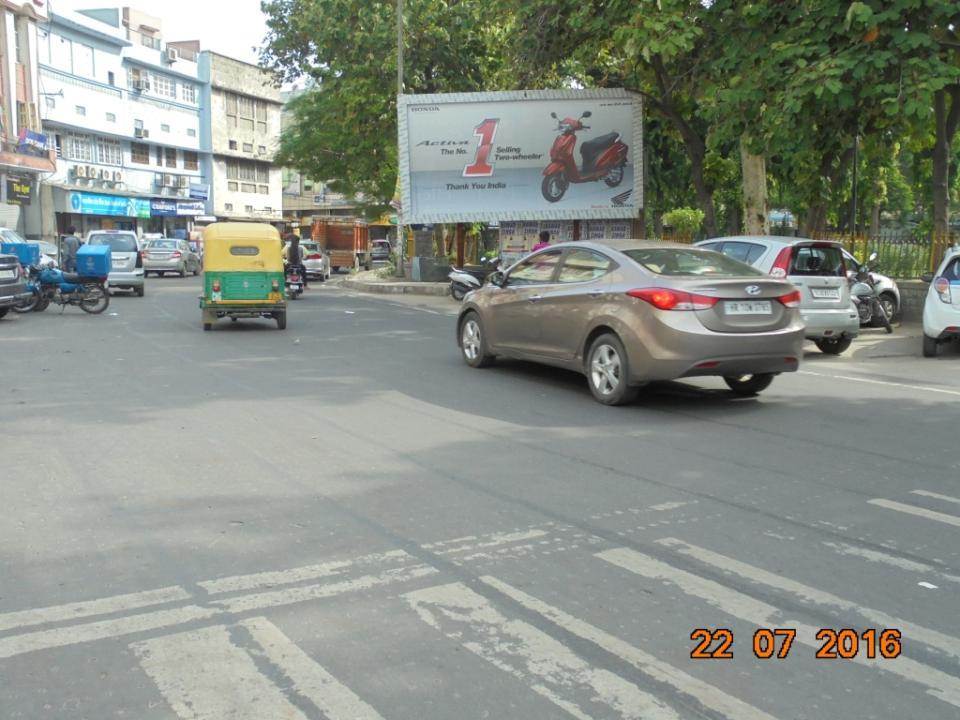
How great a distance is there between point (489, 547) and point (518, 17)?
19.9m

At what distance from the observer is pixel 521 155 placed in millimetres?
26375

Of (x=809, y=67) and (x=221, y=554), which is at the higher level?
(x=809, y=67)

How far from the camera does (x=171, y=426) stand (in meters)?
8.25

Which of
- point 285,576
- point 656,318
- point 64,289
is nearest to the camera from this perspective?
point 285,576

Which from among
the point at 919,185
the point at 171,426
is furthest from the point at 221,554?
the point at 919,185

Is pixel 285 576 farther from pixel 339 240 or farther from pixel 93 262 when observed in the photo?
pixel 339 240

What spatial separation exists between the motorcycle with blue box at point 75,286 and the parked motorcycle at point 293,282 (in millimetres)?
5467

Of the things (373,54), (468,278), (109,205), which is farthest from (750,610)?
(109,205)

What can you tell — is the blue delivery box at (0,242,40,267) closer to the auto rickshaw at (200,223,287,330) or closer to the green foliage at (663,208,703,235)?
the auto rickshaw at (200,223,287,330)

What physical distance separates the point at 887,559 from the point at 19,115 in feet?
157

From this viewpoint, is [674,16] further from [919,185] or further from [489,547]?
[919,185]

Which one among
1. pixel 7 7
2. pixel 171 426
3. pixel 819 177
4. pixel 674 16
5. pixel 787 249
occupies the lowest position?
pixel 171 426

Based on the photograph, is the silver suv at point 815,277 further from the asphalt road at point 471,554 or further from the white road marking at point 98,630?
the white road marking at point 98,630
